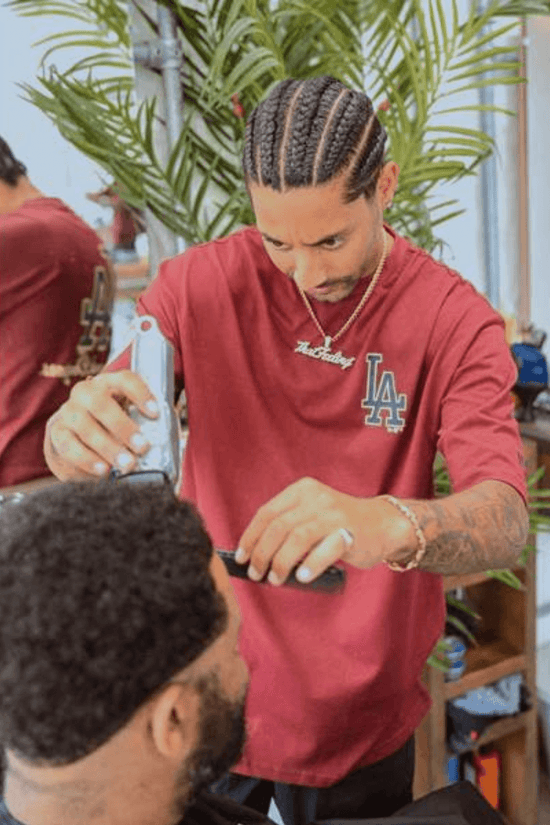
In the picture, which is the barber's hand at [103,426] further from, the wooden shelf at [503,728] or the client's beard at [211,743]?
the wooden shelf at [503,728]

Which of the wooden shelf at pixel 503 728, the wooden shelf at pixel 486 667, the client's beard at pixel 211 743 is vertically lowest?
the wooden shelf at pixel 503 728

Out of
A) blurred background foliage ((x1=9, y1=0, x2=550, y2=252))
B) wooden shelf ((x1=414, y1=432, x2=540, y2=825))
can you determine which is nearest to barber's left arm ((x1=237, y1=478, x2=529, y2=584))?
blurred background foliage ((x1=9, y1=0, x2=550, y2=252))

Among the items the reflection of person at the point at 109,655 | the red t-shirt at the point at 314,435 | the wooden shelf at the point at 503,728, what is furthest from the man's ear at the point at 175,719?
the wooden shelf at the point at 503,728

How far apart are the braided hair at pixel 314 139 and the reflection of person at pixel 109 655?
46 centimetres

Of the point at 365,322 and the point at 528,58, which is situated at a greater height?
the point at 528,58

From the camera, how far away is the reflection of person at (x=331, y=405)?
1.24 metres

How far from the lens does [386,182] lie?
1.31 metres

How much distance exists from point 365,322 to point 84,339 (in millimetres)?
1027

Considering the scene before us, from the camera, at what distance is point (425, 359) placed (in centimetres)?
136

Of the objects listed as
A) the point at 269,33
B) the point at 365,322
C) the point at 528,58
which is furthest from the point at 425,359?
the point at 528,58

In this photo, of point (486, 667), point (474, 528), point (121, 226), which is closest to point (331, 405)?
point (474, 528)

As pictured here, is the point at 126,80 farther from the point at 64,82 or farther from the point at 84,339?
the point at 84,339

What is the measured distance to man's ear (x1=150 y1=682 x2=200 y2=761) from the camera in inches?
34.1

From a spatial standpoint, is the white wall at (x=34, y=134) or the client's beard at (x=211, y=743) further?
the white wall at (x=34, y=134)
